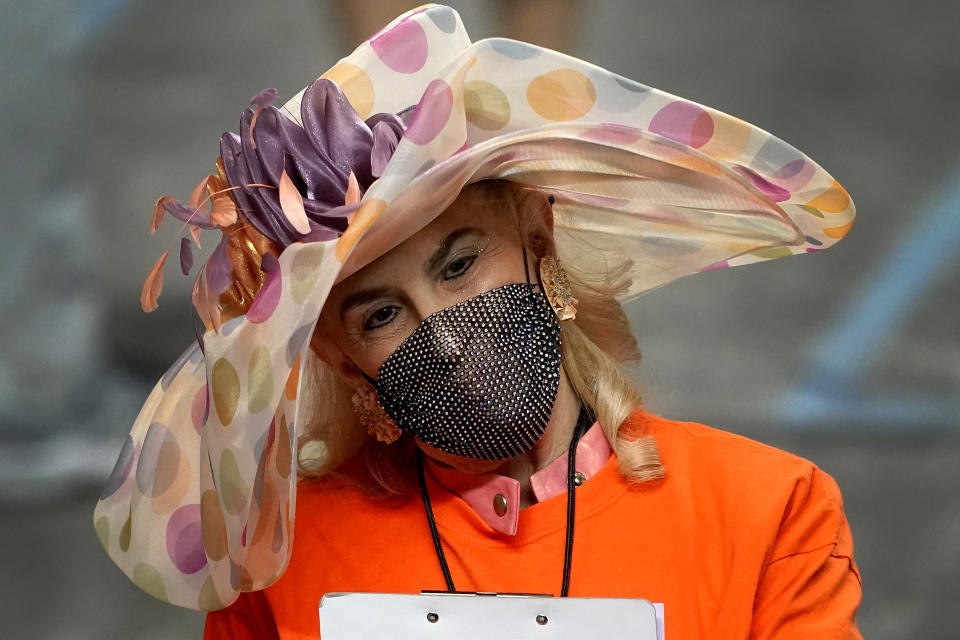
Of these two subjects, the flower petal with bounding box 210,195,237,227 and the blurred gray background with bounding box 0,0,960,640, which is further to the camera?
the blurred gray background with bounding box 0,0,960,640

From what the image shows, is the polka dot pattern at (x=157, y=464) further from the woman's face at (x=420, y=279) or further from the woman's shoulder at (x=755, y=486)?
the woman's shoulder at (x=755, y=486)

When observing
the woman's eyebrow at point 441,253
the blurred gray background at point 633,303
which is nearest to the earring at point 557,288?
the woman's eyebrow at point 441,253

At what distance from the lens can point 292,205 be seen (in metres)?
1.17

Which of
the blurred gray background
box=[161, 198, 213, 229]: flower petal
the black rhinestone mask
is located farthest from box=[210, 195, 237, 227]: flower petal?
the blurred gray background

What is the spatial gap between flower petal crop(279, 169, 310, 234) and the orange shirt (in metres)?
0.42

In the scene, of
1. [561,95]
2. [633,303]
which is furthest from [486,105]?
[633,303]

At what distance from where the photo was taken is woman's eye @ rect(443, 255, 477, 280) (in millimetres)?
1299

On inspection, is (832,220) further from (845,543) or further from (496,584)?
(496,584)

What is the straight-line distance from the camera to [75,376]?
7.47 ft

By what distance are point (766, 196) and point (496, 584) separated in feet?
1.74

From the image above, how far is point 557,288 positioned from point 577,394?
14 centimetres

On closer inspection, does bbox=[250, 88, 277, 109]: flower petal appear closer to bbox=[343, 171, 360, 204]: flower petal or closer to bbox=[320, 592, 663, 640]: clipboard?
bbox=[343, 171, 360, 204]: flower petal

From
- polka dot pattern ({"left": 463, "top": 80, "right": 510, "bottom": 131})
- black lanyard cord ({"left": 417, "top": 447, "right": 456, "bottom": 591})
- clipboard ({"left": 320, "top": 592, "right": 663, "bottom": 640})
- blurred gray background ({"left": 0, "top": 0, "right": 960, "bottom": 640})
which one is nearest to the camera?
clipboard ({"left": 320, "top": 592, "right": 663, "bottom": 640})

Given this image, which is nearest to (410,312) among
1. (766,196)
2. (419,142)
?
(419,142)
